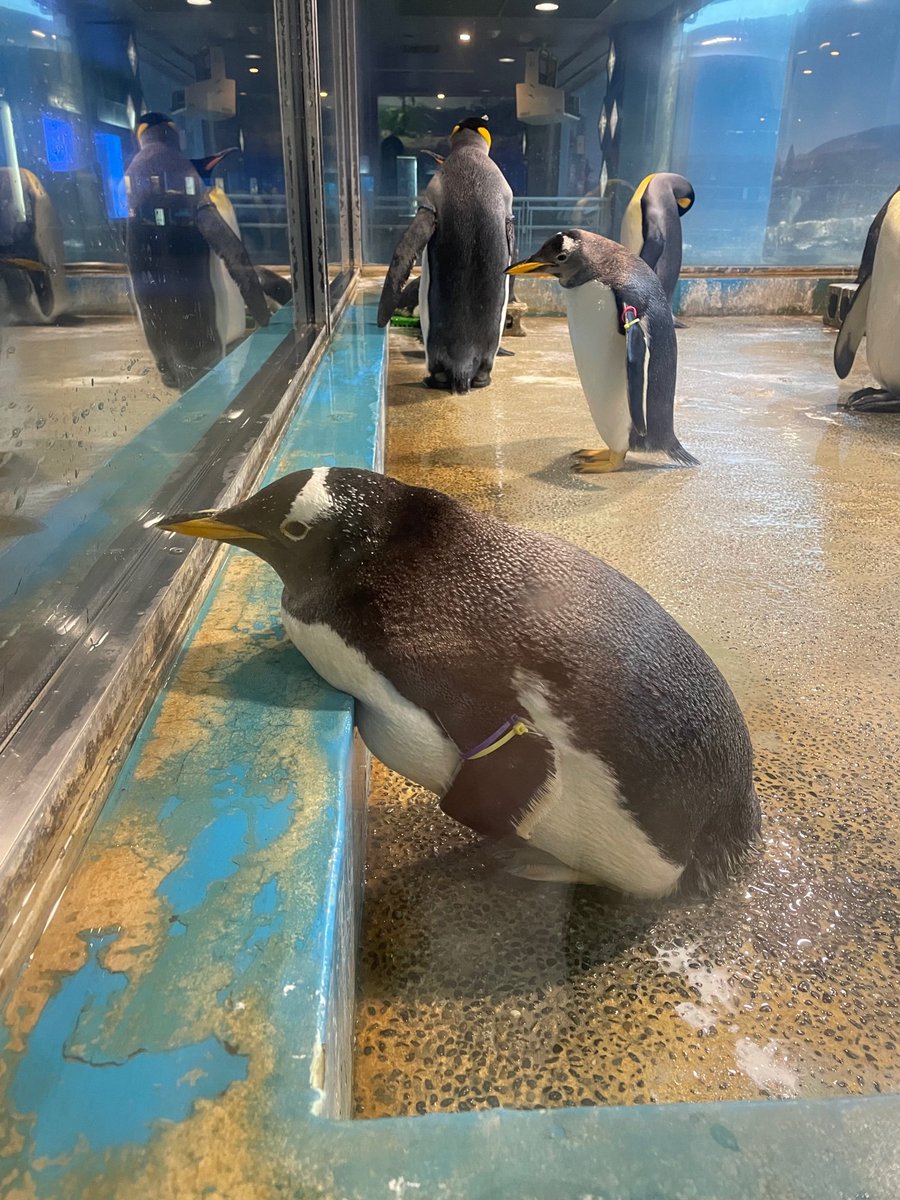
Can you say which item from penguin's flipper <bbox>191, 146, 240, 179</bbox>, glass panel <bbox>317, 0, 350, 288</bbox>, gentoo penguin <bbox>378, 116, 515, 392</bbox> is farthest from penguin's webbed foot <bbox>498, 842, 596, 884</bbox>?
glass panel <bbox>317, 0, 350, 288</bbox>

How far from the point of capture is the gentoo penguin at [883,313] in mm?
3674

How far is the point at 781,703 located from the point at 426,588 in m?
0.82

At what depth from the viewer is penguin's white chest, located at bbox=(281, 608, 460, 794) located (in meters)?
0.85

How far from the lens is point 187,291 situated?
70.8 inches

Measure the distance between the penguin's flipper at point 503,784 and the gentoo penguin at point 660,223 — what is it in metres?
5.39

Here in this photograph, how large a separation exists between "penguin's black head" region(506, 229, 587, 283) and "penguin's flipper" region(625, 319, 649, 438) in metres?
0.27

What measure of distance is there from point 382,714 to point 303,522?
22 centimetres

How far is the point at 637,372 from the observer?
266 cm

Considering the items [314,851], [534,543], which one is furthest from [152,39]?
[314,851]

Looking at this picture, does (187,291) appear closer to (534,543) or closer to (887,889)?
(534,543)

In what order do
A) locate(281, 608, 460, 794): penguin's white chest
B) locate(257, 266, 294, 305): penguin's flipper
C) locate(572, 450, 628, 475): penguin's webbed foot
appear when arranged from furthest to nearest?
locate(257, 266, 294, 305): penguin's flipper → locate(572, 450, 628, 475): penguin's webbed foot → locate(281, 608, 460, 794): penguin's white chest

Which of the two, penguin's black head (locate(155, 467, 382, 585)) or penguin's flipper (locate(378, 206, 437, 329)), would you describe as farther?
penguin's flipper (locate(378, 206, 437, 329))

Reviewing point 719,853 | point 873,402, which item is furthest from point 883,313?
point 719,853

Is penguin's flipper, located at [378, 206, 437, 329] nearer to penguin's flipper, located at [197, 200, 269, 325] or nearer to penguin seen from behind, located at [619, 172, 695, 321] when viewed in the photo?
penguin's flipper, located at [197, 200, 269, 325]
